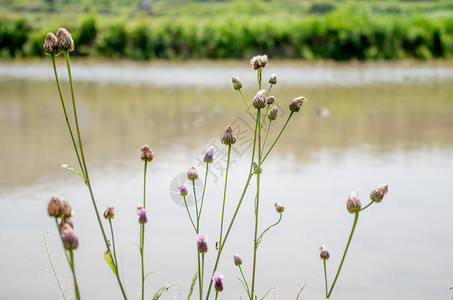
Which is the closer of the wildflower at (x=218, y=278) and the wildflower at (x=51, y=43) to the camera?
the wildflower at (x=51, y=43)

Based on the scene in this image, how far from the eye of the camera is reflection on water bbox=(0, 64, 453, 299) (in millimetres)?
2215

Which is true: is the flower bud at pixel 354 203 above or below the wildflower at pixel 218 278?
above

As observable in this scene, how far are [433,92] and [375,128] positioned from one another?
2.94m

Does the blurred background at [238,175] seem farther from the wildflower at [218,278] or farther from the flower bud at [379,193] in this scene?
the flower bud at [379,193]

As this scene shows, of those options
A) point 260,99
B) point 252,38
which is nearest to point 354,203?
point 260,99

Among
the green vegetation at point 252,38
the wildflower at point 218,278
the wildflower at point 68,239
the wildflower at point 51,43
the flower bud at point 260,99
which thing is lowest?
the wildflower at point 218,278

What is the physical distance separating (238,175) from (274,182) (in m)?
0.27

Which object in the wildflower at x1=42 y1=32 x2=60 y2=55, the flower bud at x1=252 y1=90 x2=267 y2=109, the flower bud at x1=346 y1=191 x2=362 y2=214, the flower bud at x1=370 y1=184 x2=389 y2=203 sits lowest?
the flower bud at x1=346 y1=191 x2=362 y2=214

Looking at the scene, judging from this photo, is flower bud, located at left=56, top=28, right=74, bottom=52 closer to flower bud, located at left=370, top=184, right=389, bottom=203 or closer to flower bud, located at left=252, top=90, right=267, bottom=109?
flower bud, located at left=252, top=90, right=267, bottom=109

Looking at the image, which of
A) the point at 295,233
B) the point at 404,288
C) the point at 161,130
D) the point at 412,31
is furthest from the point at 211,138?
the point at 412,31

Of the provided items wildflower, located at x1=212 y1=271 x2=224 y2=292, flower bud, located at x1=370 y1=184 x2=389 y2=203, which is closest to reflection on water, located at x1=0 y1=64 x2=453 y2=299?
wildflower, located at x1=212 y1=271 x2=224 y2=292

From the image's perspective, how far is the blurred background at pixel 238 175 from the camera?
2211 mm

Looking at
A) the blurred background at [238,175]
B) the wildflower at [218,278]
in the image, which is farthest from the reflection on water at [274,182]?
the wildflower at [218,278]

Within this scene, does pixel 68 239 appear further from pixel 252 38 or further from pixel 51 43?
pixel 252 38
